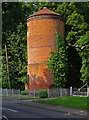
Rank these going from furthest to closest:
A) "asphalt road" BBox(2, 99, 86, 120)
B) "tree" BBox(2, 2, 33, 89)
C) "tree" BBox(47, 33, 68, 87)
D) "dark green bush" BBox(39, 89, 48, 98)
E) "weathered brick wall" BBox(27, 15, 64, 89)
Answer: "tree" BBox(2, 2, 33, 89) < "weathered brick wall" BBox(27, 15, 64, 89) < "tree" BBox(47, 33, 68, 87) < "dark green bush" BBox(39, 89, 48, 98) < "asphalt road" BBox(2, 99, 86, 120)

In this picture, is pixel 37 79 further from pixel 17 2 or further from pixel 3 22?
pixel 17 2

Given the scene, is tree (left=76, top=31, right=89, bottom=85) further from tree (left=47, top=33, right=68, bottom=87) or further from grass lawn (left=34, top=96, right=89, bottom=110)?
grass lawn (left=34, top=96, right=89, bottom=110)

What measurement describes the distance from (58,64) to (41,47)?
4101 mm

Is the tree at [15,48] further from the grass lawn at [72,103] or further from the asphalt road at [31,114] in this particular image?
the asphalt road at [31,114]

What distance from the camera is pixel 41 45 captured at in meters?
32.7

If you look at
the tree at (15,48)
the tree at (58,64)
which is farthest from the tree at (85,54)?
the tree at (15,48)

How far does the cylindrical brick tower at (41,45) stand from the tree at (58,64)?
3.22ft

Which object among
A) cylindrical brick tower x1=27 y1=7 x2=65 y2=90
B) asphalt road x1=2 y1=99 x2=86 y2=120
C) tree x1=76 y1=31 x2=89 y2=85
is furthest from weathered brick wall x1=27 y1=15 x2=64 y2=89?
asphalt road x1=2 y1=99 x2=86 y2=120

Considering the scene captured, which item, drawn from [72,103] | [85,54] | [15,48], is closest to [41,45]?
[85,54]

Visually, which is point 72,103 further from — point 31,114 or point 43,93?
point 43,93

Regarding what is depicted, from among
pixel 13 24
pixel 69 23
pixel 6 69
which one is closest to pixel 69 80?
pixel 69 23

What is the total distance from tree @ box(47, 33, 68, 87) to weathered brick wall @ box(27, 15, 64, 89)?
1.00 meters

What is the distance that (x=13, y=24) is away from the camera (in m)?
40.7

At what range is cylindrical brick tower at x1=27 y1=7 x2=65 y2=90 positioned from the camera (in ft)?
105
